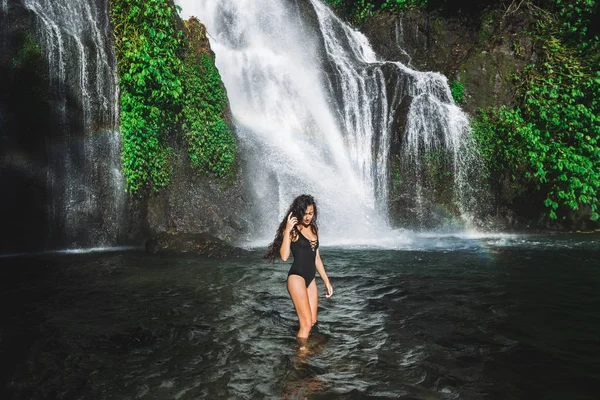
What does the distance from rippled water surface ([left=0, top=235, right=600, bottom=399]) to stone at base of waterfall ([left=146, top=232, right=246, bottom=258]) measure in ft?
3.19

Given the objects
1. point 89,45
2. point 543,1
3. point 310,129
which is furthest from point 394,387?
point 543,1

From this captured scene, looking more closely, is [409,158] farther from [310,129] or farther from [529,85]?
[529,85]

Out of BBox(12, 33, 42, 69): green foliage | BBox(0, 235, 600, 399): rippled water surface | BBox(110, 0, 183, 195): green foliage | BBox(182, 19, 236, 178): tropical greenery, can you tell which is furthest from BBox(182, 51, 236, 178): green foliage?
BBox(0, 235, 600, 399): rippled water surface

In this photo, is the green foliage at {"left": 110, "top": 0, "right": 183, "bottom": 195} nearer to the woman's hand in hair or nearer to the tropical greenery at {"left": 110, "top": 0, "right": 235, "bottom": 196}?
the tropical greenery at {"left": 110, "top": 0, "right": 235, "bottom": 196}

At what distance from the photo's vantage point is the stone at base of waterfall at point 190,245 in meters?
10.3

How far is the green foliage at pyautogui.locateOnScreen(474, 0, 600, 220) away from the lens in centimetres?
1340

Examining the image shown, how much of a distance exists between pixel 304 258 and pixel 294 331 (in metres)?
1.05

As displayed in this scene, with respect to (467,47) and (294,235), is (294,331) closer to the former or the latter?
(294,235)

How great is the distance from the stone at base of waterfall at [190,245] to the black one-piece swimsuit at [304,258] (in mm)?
5344

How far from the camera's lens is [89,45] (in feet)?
37.9

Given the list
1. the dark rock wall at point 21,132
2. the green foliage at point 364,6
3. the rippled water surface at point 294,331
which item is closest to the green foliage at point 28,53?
the dark rock wall at point 21,132

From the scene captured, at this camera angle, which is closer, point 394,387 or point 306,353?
point 394,387

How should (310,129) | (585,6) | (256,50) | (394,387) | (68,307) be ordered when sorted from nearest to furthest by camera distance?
(394,387) → (68,307) → (585,6) → (310,129) → (256,50)

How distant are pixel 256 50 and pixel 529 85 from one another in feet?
32.7
